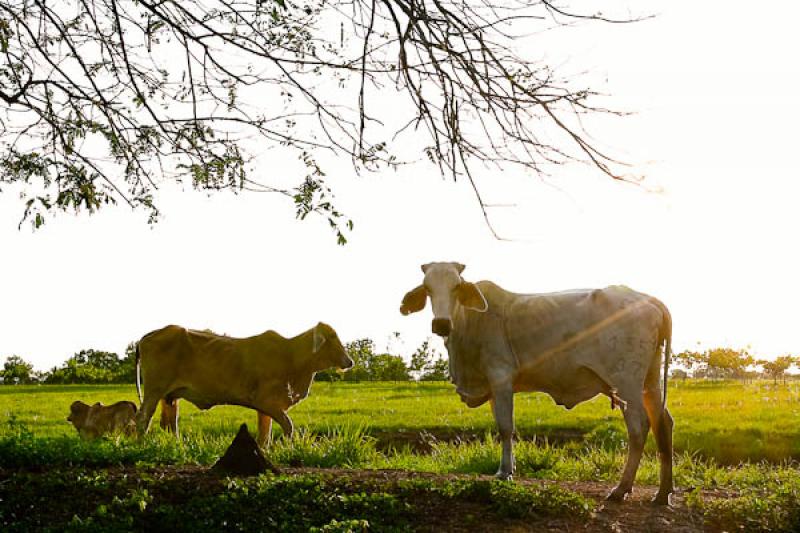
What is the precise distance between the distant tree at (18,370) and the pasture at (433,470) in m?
14.6

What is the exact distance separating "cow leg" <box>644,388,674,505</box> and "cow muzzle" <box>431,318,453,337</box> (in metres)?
2.02

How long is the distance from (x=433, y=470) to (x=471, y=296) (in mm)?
2593

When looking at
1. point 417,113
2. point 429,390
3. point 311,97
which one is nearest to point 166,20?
point 311,97

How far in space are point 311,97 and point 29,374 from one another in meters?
27.3

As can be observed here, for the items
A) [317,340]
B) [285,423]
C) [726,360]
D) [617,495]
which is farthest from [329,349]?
[726,360]

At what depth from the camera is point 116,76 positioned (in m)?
9.43

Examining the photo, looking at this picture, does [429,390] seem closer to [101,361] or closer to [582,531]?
[101,361]

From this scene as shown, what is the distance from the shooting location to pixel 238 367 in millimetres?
12000

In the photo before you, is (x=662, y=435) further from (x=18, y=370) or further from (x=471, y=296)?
(x=18, y=370)

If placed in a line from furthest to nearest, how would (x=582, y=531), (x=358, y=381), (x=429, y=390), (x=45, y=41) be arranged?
(x=358, y=381) < (x=429, y=390) < (x=45, y=41) < (x=582, y=531)

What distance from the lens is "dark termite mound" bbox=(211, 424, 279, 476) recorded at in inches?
337

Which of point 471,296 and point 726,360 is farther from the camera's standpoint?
point 726,360

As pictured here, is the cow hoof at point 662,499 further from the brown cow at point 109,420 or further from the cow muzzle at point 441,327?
the brown cow at point 109,420

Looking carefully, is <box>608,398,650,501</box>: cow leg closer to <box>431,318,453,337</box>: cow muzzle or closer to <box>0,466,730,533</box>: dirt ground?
<box>0,466,730,533</box>: dirt ground
